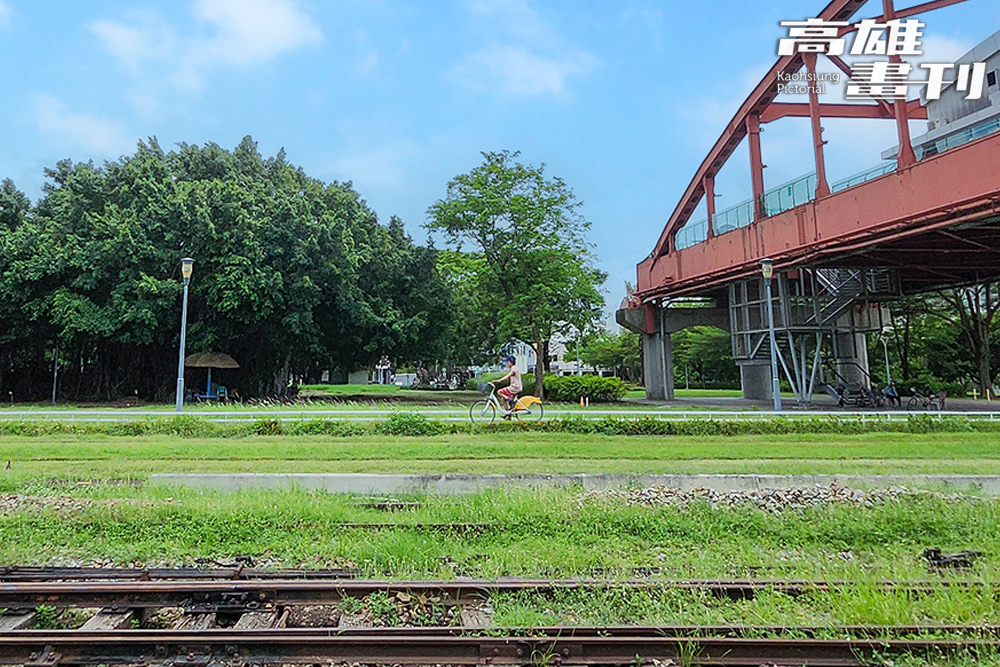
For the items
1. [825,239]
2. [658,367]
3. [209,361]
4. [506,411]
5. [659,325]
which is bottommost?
[506,411]

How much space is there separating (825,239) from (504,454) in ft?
50.8

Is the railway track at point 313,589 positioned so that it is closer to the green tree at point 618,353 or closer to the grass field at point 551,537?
the grass field at point 551,537

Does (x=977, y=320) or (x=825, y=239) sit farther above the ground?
(x=825, y=239)

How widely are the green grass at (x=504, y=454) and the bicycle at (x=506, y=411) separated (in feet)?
4.27

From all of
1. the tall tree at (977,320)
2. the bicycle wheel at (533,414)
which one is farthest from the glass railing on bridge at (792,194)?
the tall tree at (977,320)

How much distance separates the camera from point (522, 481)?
983cm

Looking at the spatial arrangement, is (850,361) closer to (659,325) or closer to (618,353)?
(659,325)

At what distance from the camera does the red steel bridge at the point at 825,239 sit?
17828mm

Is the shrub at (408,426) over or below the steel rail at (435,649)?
over

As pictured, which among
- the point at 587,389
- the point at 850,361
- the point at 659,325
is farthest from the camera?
the point at 659,325

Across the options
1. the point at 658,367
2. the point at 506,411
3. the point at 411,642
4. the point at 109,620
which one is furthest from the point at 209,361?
the point at 411,642

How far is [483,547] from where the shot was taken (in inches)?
255

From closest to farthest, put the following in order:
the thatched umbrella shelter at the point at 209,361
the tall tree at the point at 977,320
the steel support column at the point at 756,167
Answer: the steel support column at the point at 756,167 < the thatched umbrella shelter at the point at 209,361 < the tall tree at the point at 977,320

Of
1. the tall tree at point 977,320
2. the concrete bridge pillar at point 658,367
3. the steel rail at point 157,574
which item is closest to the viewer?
the steel rail at point 157,574
